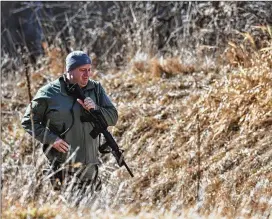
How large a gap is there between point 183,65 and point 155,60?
1.74 ft

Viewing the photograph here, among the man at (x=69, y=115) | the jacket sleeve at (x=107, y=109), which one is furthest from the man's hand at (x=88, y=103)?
the jacket sleeve at (x=107, y=109)

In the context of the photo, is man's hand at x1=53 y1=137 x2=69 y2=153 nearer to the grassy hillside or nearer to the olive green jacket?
the olive green jacket

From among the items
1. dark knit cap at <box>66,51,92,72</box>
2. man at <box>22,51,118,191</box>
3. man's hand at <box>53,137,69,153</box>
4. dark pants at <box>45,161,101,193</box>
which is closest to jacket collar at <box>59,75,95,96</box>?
man at <box>22,51,118,191</box>

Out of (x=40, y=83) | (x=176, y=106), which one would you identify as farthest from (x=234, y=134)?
Result: (x=40, y=83)

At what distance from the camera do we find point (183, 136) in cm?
937

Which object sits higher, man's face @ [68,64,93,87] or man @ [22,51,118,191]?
man's face @ [68,64,93,87]

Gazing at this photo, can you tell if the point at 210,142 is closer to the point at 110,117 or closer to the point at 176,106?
the point at 176,106

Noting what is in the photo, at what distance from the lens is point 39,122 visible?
671 cm

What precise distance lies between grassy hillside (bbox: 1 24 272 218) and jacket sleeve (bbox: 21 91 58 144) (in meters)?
0.25

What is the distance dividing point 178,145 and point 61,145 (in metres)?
3.02

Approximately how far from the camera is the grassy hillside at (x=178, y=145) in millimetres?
6324

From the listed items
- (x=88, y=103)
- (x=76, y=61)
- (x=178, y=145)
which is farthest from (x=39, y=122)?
(x=178, y=145)

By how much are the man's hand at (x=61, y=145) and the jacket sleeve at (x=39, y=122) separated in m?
0.04

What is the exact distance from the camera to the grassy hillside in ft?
20.7
